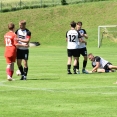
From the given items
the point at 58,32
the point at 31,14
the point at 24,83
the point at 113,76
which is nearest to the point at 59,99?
the point at 24,83

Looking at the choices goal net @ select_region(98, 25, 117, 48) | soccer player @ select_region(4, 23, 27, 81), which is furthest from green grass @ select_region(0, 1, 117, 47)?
soccer player @ select_region(4, 23, 27, 81)

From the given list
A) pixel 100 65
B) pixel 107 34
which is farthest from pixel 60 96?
pixel 107 34

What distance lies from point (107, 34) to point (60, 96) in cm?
4817

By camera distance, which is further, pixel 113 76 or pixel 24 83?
pixel 113 76

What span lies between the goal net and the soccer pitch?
39374 mm

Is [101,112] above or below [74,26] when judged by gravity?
below

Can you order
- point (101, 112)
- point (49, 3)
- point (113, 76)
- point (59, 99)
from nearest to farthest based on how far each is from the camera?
point (101, 112) → point (59, 99) → point (113, 76) → point (49, 3)

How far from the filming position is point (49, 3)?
265 feet

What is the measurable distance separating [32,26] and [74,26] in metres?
47.2

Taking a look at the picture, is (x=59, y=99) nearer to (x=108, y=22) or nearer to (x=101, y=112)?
(x=101, y=112)

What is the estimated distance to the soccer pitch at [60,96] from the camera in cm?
1316

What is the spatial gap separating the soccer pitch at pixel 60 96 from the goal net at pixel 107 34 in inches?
1550

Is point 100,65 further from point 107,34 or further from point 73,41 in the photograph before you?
point 107,34

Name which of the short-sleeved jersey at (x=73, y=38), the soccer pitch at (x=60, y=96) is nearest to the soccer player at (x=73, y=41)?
the short-sleeved jersey at (x=73, y=38)
